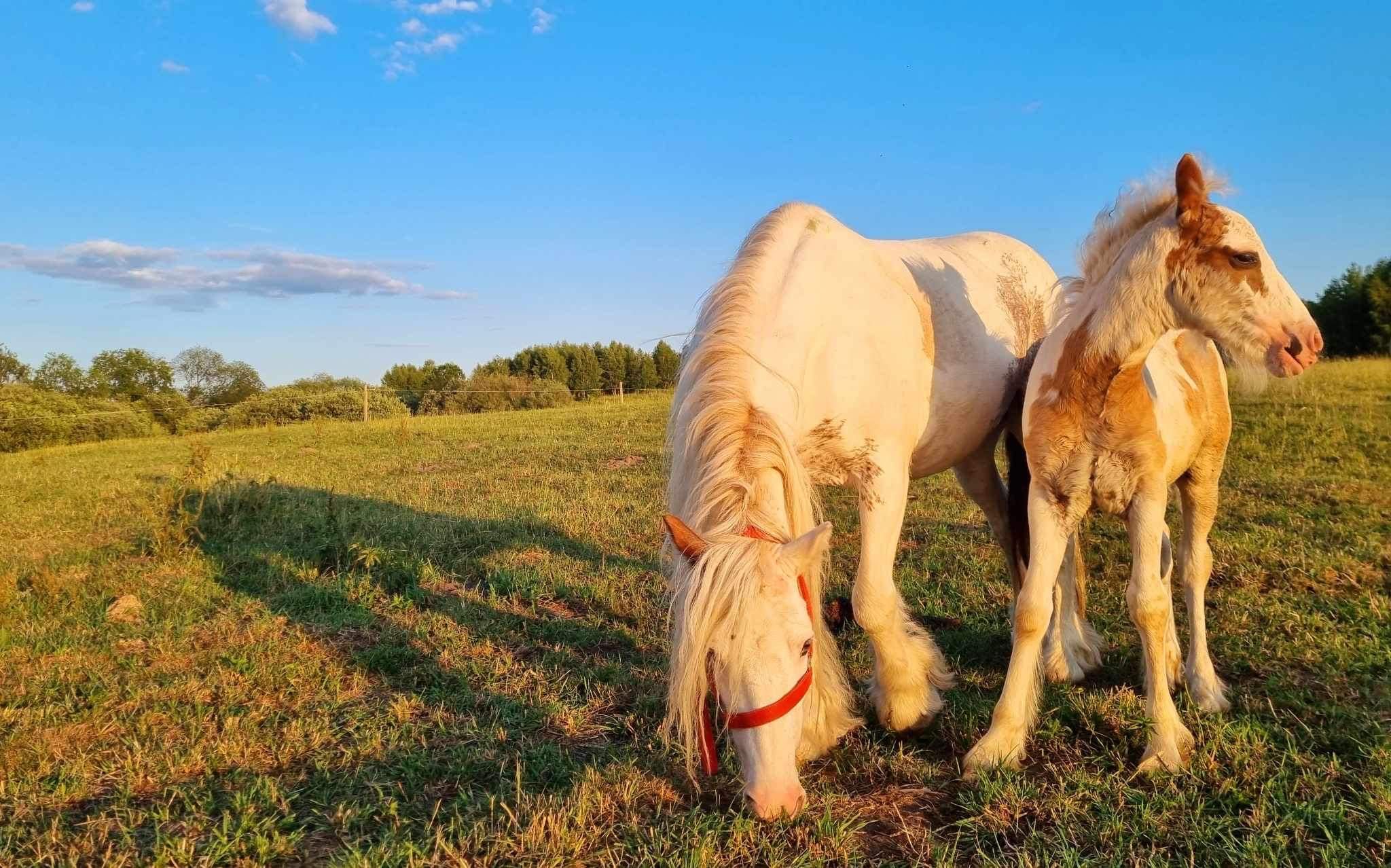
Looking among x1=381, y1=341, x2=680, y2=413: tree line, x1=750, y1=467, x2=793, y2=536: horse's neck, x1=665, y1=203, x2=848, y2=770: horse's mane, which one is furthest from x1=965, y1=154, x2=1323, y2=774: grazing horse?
x1=381, y1=341, x2=680, y2=413: tree line

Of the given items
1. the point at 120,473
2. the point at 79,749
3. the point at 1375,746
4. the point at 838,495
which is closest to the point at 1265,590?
the point at 1375,746

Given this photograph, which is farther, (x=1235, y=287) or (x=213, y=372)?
(x=213, y=372)

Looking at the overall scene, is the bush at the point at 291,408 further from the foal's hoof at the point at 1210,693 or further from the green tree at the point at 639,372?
the foal's hoof at the point at 1210,693

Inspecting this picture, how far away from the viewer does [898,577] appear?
5.07 m

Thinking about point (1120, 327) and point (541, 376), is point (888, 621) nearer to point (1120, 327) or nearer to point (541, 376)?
point (1120, 327)

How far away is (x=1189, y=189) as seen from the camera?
105 inches

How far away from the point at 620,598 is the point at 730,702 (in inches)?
105

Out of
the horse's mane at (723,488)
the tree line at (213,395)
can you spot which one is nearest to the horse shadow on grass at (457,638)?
the horse's mane at (723,488)

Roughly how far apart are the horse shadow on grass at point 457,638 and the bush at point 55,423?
18.8m

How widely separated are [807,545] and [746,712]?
21.6 inches

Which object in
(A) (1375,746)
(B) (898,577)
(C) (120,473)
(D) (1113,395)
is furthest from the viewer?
(C) (120,473)

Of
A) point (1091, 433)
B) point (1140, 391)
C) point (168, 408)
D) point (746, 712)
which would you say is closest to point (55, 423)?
point (168, 408)

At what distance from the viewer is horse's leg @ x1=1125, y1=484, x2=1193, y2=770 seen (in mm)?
2826

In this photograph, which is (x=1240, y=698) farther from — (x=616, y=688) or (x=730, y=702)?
(x=616, y=688)
